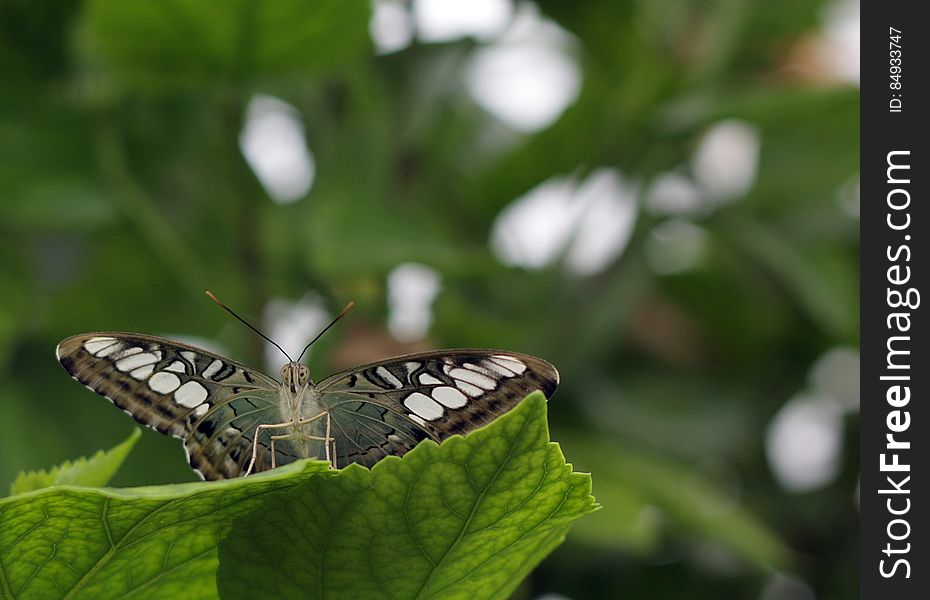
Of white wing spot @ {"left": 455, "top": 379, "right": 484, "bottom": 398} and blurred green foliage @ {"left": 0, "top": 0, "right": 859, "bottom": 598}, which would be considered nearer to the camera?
white wing spot @ {"left": 455, "top": 379, "right": 484, "bottom": 398}

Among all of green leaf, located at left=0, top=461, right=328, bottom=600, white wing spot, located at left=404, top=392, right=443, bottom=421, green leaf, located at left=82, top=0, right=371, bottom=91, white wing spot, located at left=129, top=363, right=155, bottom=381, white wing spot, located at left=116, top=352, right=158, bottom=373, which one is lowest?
green leaf, located at left=0, top=461, right=328, bottom=600

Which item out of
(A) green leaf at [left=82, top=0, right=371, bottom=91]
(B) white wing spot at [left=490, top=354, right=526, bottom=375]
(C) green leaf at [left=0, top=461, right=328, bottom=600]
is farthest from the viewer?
(A) green leaf at [left=82, top=0, right=371, bottom=91]

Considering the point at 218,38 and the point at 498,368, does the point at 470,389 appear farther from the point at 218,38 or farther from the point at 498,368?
the point at 218,38

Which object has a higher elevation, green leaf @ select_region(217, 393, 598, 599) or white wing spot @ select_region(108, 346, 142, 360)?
white wing spot @ select_region(108, 346, 142, 360)

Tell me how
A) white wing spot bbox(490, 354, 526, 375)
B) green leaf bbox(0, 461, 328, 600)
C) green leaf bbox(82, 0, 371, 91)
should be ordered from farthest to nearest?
green leaf bbox(82, 0, 371, 91) < white wing spot bbox(490, 354, 526, 375) < green leaf bbox(0, 461, 328, 600)

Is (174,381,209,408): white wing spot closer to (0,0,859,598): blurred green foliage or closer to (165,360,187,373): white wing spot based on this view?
(165,360,187,373): white wing spot

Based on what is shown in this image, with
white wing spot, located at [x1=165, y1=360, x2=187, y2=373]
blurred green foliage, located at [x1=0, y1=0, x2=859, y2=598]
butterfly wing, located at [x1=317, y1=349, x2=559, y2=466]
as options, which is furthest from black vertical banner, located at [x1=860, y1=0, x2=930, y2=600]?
white wing spot, located at [x1=165, y1=360, x2=187, y2=373]

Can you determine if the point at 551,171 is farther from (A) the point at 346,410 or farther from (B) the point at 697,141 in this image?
(A) the point at 346,410

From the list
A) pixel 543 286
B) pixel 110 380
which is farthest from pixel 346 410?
pixel 543 286
